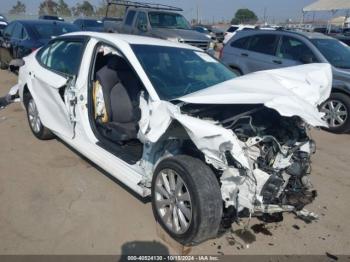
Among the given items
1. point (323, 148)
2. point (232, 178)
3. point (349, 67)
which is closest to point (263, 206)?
point (232, 178)

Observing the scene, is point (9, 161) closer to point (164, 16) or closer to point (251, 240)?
point (251, 240)

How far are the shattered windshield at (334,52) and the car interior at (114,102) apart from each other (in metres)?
4.27

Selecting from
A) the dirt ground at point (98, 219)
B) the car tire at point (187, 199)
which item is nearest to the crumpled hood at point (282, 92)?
the car tire at point (187, 199)

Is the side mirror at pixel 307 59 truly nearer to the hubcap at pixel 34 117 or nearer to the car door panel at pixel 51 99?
the car door panel at pixel 51 99

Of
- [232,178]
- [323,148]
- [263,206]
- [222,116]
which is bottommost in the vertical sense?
[323,148]

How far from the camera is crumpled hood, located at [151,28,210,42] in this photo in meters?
11.2

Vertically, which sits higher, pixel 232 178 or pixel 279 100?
pixel 279 100

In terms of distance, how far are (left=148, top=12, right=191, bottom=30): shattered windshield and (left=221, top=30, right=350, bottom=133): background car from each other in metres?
4.50

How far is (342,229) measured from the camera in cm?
322

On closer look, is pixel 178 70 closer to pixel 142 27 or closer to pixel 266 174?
pixel 266 174

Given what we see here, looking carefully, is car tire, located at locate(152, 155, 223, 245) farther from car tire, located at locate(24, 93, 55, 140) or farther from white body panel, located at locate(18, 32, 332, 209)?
car tire, located at locate(24, 93, 55, 140)

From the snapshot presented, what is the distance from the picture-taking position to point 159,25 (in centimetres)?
1195

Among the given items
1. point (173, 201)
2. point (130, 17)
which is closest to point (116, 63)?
point (173, 201)

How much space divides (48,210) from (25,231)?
34 cm
